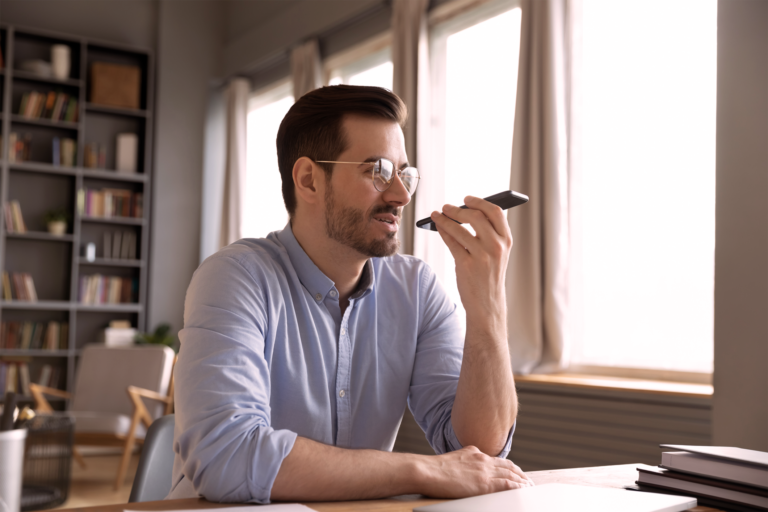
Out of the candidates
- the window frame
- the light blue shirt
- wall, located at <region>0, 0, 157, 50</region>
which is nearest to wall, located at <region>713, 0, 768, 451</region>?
the light blue shirt

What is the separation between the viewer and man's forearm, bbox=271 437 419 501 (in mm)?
992

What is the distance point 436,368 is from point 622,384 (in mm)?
1653

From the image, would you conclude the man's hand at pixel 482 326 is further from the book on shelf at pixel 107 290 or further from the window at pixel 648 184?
the book on shelf at pixel 107 290

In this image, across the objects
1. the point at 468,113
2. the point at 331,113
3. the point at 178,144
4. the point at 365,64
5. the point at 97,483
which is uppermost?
the point at 365,64

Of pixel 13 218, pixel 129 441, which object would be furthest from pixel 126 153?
pixel 129 441

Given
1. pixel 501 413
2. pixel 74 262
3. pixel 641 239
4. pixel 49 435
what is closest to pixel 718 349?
pixel 641 239

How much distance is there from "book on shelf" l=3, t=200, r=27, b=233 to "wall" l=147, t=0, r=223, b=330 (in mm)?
1084

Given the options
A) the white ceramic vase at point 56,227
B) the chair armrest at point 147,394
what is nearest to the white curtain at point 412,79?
the chair armrest at point 147,394

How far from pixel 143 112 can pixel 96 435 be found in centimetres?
315

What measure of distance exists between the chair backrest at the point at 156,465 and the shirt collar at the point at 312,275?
0.39 metres

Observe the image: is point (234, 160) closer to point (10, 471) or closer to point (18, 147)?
point (18, 147)

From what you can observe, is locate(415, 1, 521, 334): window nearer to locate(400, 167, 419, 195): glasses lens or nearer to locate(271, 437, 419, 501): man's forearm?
locate(400, 167, 419, 195): glasses lens

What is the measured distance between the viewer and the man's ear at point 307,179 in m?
1.53

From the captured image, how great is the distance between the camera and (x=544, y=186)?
10.9ft
